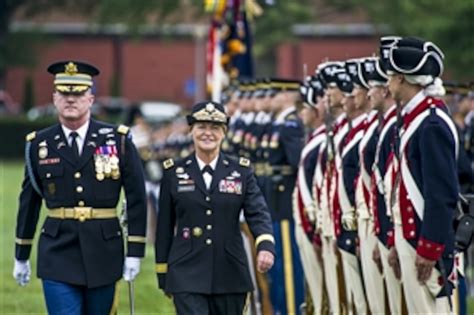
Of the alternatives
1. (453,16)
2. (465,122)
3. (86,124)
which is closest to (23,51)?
(453,16)

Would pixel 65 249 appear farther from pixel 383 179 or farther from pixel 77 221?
pixel 383 179

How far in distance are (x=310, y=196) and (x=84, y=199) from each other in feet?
11.1

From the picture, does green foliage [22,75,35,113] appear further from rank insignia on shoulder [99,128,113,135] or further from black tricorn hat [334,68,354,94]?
rank insignia on shoulder [99,128,113,135]

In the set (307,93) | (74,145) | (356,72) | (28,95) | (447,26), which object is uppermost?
(447,26)

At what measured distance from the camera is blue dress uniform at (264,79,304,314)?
14.2 metres

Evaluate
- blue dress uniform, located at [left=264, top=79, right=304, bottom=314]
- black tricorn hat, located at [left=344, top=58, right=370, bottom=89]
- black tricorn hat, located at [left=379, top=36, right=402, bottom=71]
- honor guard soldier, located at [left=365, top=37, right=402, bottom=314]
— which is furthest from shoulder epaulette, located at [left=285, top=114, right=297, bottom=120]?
black tricorn hat, located at [left=379, top=36, right=402, bottom=71]

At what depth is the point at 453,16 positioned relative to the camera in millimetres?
32656

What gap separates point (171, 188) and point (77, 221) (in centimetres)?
60

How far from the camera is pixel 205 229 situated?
32.5ft

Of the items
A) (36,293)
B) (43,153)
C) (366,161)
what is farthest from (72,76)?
(36,293)

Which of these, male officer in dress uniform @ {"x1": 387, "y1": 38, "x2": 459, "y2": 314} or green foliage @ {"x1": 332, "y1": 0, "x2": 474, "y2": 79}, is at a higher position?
green foliage @ {"x1": 332, "y1": 0, "x2": 474, "y2": 79}

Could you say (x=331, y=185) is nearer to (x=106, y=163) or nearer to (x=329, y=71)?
(x=329, y=71)

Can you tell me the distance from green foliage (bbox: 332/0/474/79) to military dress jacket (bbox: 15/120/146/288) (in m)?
21.8

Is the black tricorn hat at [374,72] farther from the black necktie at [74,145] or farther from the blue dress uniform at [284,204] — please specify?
the blue dress uniform at [284,204]
